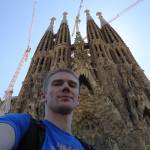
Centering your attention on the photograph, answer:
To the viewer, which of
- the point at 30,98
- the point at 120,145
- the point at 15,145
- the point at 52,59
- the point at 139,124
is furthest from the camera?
the point at 52,59

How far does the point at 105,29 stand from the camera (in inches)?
1282

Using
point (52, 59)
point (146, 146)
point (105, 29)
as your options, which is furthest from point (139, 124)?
point (105, 29)

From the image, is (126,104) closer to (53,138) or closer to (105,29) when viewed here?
(105,29)

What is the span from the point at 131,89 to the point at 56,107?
61.9ft

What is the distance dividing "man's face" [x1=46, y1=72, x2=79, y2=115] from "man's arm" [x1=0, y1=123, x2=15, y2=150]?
69 cm

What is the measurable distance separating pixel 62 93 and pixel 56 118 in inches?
9.4

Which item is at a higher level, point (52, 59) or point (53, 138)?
point (52, 59)

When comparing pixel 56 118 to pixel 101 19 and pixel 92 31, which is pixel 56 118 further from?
pixel 101 19

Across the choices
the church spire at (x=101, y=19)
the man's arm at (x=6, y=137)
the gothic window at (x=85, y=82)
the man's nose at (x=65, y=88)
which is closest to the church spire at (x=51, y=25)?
the church spire at (x=101, y=19)

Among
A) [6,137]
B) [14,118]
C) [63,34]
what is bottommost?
[6,137]

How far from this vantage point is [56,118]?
2191 mm

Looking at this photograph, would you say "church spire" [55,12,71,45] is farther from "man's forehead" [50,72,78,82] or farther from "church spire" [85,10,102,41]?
"man's forehead" [50,72,78,82]

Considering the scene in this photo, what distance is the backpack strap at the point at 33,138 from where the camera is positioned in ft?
5.28

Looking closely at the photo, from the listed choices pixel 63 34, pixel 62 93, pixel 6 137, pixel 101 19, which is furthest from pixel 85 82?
pixel 6 137
